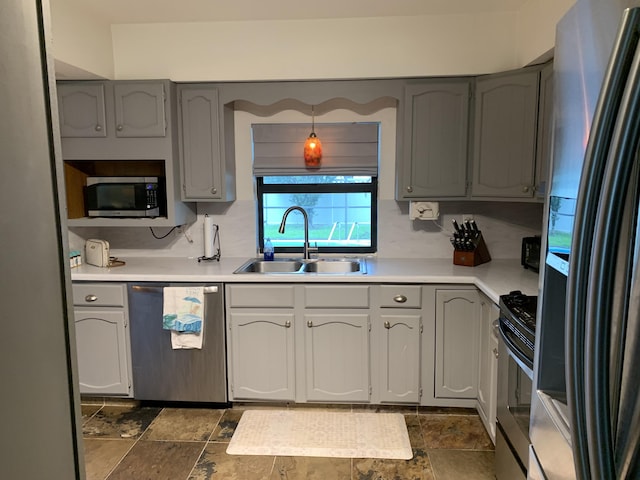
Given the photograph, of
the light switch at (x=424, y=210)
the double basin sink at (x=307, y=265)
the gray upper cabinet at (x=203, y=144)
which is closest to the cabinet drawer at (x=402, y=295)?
the double basin sink at (x=307, y=265)

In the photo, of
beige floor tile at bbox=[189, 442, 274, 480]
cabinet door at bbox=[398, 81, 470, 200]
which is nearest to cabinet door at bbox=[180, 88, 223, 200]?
cabinet door at bbox=[398, 81, 470, 200]

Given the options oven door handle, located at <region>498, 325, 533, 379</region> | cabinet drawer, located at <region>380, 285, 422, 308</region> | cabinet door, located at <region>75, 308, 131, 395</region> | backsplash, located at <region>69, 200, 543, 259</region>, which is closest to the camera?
oven door handle, located at <region>498, 325, 533, 379</region>

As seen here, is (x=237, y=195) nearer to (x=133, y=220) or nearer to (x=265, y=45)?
(x=133, y=220)

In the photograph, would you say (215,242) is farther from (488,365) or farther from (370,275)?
(488,365)

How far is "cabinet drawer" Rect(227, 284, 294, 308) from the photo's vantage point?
9.53 feet

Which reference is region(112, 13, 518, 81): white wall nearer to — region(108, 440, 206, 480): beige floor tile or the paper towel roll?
the paper towel roll

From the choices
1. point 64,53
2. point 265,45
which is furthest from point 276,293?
point 64,53

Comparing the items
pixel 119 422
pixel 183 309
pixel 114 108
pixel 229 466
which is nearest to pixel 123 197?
pixel 114 108

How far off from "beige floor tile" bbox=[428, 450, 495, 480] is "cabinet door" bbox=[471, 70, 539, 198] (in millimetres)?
1495

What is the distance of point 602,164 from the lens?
0.69 meters

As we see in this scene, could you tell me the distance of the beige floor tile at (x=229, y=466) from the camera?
7.92 ft

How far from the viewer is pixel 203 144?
3143mm

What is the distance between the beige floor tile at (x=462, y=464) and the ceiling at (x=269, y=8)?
255 cm

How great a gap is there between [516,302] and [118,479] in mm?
2106
